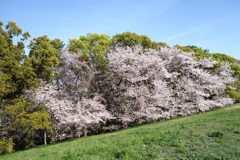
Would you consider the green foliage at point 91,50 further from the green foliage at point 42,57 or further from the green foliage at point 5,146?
the green foliage at point 5,146

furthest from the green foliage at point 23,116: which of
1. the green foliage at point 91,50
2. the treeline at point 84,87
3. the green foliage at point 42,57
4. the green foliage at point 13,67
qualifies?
the green foliage at point 91,50

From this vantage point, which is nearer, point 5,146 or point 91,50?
point 5,146

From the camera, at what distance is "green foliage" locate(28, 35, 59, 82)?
14.2m

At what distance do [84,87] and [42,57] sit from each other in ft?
16.2

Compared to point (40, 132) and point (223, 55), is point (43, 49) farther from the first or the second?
point (223, 55)

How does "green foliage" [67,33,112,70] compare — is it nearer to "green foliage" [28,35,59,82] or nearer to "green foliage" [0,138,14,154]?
"green foliage" [28,35,59,82]

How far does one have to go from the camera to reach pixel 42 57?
562 inches

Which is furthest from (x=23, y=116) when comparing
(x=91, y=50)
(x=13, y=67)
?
(x=91, y=50)

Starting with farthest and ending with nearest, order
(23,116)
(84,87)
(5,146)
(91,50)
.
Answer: (91,50) → (84,87) → (23,116) → (5,146)

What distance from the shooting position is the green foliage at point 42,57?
560 inches

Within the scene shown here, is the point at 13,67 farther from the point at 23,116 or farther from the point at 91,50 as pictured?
the point at 91,50

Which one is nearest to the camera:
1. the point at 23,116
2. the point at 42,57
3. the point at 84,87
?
the point at 23,116

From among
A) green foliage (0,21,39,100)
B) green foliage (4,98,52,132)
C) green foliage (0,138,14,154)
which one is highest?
green foliage (0,21,39,100)

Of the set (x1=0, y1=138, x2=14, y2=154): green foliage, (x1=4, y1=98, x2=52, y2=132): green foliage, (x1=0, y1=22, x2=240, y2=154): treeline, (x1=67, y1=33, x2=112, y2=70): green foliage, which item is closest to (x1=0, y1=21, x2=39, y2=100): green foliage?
(x1=0, y1=22, x2=240, y2=154): treeline
